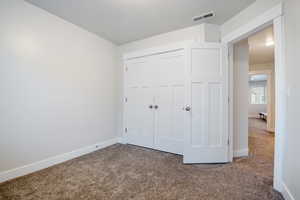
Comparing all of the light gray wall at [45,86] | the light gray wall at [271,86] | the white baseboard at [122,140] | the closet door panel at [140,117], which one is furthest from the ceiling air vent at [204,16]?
the light gray wall at [271,86]

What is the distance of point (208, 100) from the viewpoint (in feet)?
7.84

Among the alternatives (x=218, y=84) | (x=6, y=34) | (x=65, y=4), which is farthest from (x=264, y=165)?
(x=6, y=34)

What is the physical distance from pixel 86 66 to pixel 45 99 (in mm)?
984

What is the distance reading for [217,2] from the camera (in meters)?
1.97

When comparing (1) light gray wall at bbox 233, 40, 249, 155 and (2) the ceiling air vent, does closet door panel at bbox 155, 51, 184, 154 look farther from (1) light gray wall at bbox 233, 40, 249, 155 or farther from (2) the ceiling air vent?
(1) light gray wall at bbox 233, 40, 249, 155

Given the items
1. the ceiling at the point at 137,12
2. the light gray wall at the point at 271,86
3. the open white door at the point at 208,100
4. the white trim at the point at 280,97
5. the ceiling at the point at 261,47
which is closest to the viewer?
the white trim at the point at 280,97

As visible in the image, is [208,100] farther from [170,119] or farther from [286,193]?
[286,193]

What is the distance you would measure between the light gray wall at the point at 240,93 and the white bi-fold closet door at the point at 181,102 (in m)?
0.45

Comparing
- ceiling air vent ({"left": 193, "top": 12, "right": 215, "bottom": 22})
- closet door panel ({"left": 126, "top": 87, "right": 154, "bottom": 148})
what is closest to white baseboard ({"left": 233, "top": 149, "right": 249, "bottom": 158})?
closet door panel ({"left": 126, "top": 87, "right": 154, "bottom": 148})

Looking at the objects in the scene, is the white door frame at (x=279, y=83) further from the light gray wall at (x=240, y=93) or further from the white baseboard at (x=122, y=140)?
the white baseboard at (x=122, y=140)

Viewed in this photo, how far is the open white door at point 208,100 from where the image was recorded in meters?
2.39

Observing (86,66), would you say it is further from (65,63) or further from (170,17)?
(170,17)

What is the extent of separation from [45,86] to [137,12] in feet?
6.25

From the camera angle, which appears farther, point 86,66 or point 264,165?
point 86,66
